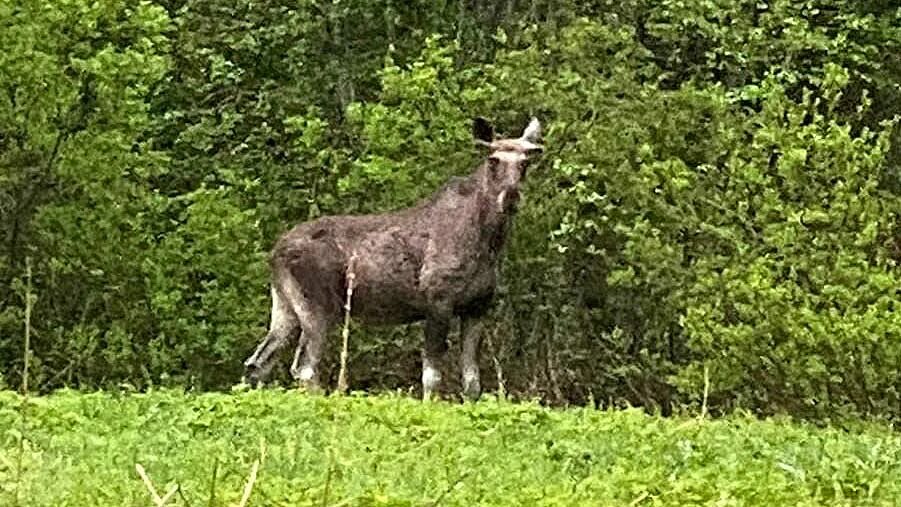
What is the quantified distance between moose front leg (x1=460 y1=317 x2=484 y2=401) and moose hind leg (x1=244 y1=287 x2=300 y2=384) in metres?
1.86

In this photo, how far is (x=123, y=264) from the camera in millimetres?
23797

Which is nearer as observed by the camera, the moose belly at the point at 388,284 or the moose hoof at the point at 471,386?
the moose hoof at the point at 471,386

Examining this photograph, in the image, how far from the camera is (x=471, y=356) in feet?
55.9

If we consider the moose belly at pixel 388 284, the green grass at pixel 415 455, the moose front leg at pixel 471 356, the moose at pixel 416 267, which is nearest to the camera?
the green grass at pixel 415 455

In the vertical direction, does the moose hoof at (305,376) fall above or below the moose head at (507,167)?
below

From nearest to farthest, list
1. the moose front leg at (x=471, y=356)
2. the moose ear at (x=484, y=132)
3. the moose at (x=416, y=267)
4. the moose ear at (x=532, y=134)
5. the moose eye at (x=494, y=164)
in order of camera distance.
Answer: the moose front leg at (x=471, y=356) < the moose eye at (x=494, y=164) < the moose at (x=416, y=267) < the moose ear at (x=484, y=132) < the moose ear at (x=532, y=134)

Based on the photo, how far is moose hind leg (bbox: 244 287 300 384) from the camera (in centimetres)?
1828

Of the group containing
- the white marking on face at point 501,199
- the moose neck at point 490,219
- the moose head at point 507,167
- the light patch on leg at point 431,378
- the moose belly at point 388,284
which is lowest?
the light patch on leg at point 431,378

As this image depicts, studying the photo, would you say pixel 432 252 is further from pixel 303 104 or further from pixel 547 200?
pixel 303 104

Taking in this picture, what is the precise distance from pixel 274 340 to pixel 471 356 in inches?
86.7

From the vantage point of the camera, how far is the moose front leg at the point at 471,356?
16.9 metres

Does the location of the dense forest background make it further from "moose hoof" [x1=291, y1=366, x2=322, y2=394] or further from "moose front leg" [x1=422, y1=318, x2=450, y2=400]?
"moose hoof" [x1=291, y1=366, x2=322, y2=394]

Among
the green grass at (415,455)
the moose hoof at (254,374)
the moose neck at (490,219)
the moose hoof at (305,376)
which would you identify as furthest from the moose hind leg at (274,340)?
the green grass at (415,455)

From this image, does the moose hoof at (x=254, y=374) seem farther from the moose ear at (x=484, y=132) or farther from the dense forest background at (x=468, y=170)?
the dense forest background at (x=468, y=170)
